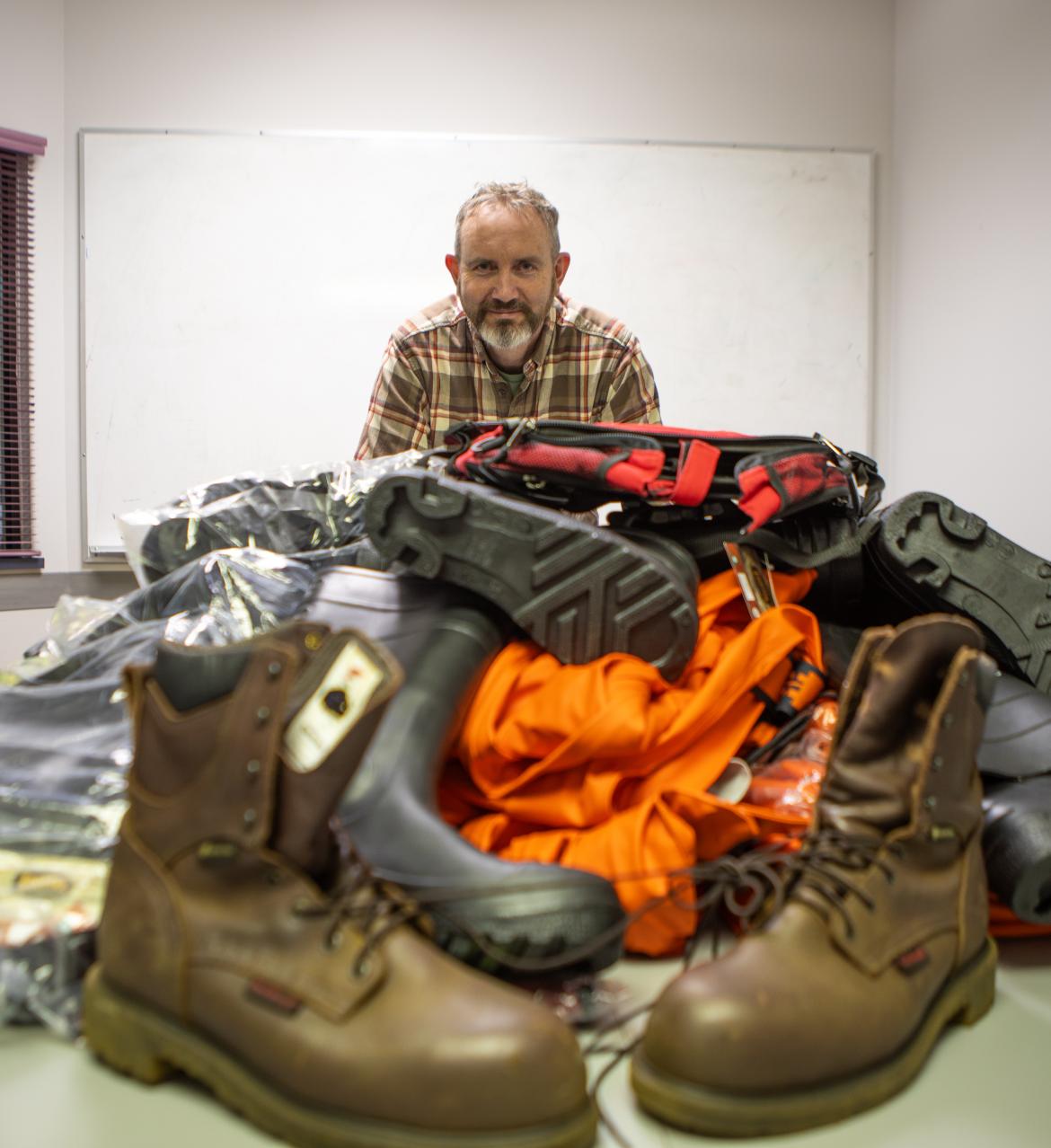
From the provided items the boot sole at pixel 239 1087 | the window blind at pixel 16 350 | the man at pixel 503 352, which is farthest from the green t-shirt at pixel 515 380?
the boot sole at pixel 239 1087

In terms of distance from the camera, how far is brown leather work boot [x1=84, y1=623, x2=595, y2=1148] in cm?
55

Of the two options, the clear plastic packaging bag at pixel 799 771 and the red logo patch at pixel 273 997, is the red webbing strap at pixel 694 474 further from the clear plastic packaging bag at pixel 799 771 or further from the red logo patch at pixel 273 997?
the red logo patch at pixel 273 997

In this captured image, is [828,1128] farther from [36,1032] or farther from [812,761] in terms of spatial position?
[36,1032]

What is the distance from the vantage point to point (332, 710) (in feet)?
2.13

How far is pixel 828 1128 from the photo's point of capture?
1.96 feet

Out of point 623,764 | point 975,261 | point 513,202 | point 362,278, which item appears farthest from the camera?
point 362,278

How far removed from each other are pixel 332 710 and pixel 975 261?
290 cm

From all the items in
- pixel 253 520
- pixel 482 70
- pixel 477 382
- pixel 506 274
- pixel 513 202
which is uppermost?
pixel 482 70

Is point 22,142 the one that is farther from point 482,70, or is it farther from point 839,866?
point 839,866

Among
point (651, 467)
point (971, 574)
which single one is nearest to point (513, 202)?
point (651, 467)

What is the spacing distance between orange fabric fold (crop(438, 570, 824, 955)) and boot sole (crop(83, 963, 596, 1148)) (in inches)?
11.2

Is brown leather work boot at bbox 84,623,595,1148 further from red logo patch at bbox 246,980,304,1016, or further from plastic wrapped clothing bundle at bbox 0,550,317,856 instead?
plastic wrapped clothing bundle at bbox 0,550,317,856

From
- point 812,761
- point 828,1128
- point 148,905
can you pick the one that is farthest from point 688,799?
point 148,905

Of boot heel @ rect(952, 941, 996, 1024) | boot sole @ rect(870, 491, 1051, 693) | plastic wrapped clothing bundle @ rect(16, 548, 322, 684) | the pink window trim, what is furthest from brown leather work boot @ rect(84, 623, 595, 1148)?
the pink window trim
